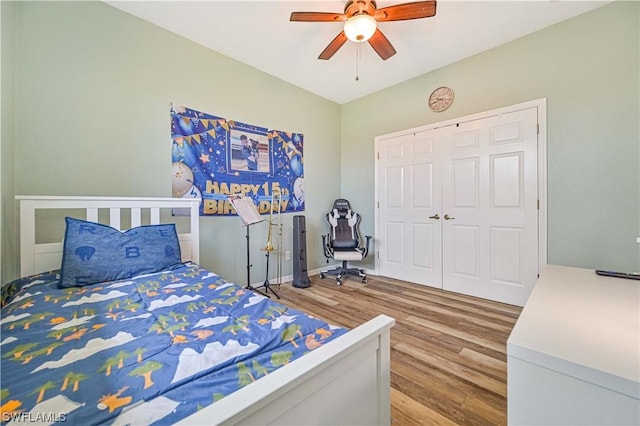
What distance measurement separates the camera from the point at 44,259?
5.72 ft

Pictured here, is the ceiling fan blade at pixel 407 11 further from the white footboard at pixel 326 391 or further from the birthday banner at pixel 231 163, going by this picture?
the white footboard at pixel 326 391

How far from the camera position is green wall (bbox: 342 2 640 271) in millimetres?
2094

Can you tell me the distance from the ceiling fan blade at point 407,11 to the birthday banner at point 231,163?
1830mm

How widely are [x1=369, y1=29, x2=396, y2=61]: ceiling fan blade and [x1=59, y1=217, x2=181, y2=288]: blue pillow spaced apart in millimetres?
2415

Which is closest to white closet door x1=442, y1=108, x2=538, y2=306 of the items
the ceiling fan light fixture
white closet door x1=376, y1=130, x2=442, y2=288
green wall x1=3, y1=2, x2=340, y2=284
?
white closet door x1=376, y1=130, x2=442, y2=288

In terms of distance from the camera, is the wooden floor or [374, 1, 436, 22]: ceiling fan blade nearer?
the wooden floor

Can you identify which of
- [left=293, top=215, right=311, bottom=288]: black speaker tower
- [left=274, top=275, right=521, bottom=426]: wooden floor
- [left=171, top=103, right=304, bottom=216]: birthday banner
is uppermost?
[left=171, top=103, right=304, bottom=216]: birthday banner

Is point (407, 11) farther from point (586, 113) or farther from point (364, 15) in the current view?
point (586, 113)

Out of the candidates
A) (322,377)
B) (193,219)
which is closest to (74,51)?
(193,219)

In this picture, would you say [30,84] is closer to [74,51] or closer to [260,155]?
[74,51]

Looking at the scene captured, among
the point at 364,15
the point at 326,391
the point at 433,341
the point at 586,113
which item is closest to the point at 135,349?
the point at 326,391

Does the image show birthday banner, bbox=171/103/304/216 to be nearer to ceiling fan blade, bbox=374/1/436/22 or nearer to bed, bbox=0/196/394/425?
bed, bbox=0/196/394/425

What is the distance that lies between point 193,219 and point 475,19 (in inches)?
128

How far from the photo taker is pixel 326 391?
68 cm
